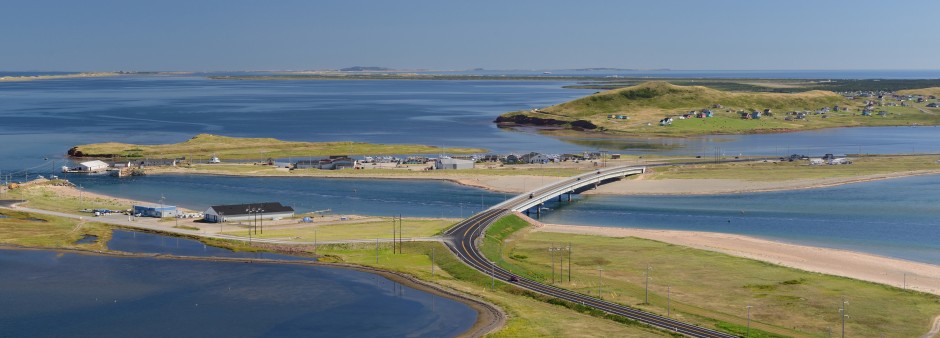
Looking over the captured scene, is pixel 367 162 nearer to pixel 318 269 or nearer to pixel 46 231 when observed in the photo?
pixel 46 231

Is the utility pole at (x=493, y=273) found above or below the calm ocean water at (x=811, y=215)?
below

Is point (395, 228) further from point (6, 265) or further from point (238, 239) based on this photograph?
point (6, 265)

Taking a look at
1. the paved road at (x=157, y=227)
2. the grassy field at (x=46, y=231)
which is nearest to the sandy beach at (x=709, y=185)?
the paved road at (x=157, y=227)

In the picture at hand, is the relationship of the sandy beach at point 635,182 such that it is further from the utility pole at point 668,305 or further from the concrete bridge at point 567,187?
the utility pole at point 668,305

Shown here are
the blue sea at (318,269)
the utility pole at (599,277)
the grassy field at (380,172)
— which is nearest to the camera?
the blue sea at (318,269)

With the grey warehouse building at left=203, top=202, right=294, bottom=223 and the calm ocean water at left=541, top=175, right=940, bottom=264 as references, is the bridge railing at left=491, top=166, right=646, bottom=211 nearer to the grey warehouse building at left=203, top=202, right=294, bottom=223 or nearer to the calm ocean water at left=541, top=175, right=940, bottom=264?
the calm ocean water at left=541, top=175, right=940, bottom=264

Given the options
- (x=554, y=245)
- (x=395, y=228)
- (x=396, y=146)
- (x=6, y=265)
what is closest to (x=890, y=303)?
(x=554, y=245)
